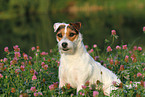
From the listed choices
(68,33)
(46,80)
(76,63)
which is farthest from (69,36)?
(46,80)

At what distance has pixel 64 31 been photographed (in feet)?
13.8

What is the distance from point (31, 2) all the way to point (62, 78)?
1893 inches

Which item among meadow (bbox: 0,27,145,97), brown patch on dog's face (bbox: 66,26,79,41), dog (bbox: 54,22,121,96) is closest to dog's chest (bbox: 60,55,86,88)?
dog (bbox: 54,22,121,96)

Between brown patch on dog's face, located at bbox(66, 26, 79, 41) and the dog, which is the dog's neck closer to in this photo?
the dog

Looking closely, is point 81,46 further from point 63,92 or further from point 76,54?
point 63,92

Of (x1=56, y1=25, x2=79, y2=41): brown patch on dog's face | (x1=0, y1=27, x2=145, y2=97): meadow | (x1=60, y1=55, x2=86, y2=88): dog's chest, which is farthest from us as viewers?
(x1=60, y1=55, x2=86, y2=88): dog's chest

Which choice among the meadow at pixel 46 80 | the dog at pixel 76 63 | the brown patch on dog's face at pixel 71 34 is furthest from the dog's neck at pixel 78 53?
the meadow at pixel 46 80

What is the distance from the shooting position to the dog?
4211 mm

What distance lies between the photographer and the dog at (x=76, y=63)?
421 cm

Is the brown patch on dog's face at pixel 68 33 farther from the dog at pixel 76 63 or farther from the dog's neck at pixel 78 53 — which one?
the dog's neck at pixel 78 53

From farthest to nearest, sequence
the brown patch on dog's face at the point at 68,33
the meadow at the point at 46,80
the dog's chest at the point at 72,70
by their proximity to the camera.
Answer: the dog's chest at the point at 72,70, the brown patch on dog's face at the point at 68,33, the meadow at the point at 46,80

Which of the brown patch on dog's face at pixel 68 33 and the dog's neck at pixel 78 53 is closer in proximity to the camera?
the brown patch on dog's face at pixel 68 33

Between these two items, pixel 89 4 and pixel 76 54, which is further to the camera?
pixel 89 4

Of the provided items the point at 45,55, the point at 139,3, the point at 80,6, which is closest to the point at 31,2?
the point at 80,6
